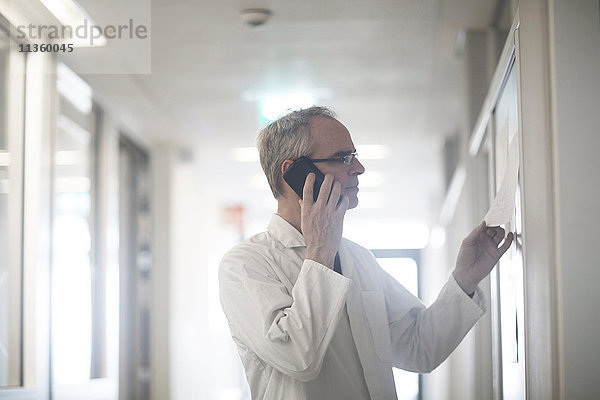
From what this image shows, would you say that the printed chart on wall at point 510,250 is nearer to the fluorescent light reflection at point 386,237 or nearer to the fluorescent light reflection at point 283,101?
the fluorescent light reflection at point 386,237

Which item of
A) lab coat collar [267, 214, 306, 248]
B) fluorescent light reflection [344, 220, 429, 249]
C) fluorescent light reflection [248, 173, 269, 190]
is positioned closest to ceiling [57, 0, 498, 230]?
lab coat collar [267, 214, 306, 248]

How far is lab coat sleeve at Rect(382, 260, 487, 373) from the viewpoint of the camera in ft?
5.84

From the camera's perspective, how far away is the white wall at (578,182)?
1271 millimetres

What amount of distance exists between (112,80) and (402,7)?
5.43 ft

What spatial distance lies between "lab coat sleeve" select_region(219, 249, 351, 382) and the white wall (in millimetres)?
458

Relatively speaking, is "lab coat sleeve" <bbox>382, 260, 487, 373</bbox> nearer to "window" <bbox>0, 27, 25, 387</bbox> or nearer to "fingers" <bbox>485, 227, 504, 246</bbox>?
"fingers" <bbox>485, 227, 504, 246</bbox>

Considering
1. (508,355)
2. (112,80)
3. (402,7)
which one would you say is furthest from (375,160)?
(508,355)

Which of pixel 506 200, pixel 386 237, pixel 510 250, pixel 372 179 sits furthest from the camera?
pixel 372 179

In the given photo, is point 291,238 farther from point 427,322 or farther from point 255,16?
point 255,16

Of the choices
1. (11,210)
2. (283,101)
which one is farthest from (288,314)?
(283,101)

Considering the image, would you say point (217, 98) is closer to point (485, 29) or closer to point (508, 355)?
point (485, 29)

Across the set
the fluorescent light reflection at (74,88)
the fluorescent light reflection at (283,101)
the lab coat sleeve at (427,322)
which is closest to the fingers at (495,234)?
the lab coat sleeve at (427,322)

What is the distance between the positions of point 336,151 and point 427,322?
48 centimetres

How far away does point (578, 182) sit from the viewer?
128cm
